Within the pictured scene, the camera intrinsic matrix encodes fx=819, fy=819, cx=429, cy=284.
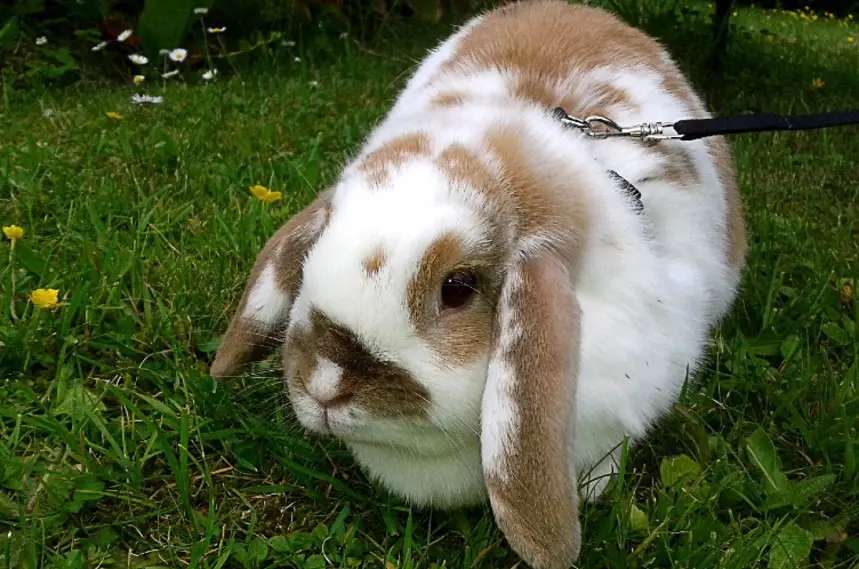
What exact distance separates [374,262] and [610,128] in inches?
29.5

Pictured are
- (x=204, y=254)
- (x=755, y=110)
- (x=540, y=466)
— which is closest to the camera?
(x=540, y=466)

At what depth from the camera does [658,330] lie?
1.53m

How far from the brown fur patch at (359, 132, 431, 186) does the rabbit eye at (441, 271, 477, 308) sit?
0.20m

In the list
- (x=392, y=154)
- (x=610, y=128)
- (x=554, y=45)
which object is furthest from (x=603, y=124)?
(x=392, y=154)

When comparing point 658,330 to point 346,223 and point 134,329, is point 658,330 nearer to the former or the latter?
point 346,223

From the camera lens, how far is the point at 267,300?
66.2 inches

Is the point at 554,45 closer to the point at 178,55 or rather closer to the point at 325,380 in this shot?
the point at 325,380

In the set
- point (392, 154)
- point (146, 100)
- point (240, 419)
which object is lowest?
point (146, 100)

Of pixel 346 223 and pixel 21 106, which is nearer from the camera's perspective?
pixel 346 223

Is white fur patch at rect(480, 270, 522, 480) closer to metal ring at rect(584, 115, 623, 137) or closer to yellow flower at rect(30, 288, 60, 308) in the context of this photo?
metal ring at rect(584, 115, 623, 137)

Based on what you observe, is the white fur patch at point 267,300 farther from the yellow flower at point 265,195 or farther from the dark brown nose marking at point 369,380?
the yellow flower at point 265,195

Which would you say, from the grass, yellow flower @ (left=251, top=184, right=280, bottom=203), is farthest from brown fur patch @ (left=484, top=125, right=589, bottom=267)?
yellow flower @ (left=251, top=184, right=280, bottom=203)

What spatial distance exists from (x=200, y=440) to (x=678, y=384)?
1020mm

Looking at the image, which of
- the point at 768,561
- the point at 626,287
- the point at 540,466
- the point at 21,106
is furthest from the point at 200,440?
the point at 21,106
